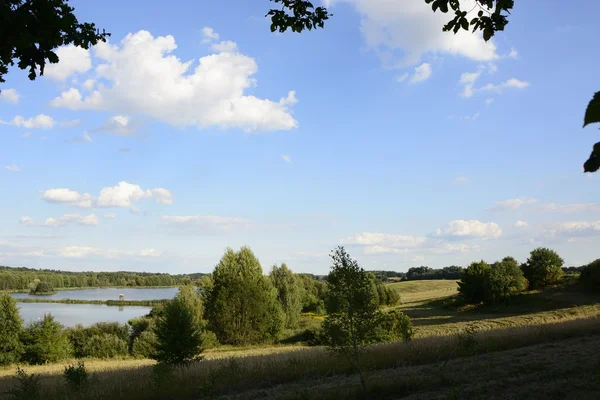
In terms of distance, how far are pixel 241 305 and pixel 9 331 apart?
871 inches

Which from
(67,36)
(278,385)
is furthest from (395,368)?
(67,36)

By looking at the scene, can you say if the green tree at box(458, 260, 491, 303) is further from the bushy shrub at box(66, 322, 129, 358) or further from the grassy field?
the bushy shrub at box(66, 322, 129, 358)

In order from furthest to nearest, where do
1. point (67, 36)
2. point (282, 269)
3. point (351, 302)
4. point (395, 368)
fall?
point (282, 269) < point (395, 368) < point (351, 302) < point (67, 36)

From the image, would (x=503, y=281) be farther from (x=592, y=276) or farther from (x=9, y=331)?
(x=9, y=331)

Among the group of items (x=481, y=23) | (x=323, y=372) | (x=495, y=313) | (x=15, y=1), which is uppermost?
(x=15, y=1)

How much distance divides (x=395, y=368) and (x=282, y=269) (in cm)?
4860

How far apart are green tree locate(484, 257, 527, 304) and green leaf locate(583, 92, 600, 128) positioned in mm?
56459

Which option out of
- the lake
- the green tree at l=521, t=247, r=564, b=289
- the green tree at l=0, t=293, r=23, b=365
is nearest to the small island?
the lake

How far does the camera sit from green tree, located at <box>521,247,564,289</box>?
56.8 metres

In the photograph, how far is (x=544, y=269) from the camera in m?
56.7

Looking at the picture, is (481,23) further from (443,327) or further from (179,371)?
(443,327)

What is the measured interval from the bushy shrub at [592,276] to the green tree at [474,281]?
1039 centimetres

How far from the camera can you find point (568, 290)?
51188 mm

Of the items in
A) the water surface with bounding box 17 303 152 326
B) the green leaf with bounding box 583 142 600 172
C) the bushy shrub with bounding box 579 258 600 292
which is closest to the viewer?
the green leaf with bounding box 583 142 600 172
